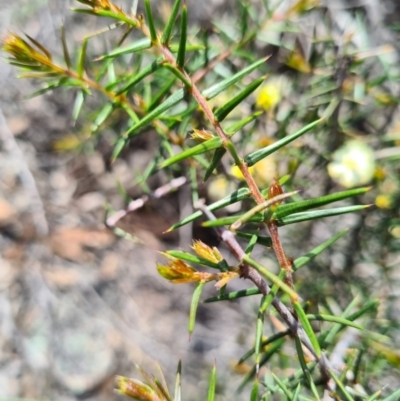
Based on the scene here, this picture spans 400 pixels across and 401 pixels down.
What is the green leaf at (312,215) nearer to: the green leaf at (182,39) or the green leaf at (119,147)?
the green leaf at (182,39)

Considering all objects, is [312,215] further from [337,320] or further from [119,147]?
[119,147]

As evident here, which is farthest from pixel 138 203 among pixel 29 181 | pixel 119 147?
pixel 29 181

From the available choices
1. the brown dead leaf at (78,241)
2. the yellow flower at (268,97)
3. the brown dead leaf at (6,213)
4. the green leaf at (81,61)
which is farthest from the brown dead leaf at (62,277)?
the green leaf at (81,61)

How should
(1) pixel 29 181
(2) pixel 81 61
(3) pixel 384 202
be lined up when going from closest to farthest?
(2) pixel 81 61 < (3) pixel 384 202 < (1) pixel 29 181

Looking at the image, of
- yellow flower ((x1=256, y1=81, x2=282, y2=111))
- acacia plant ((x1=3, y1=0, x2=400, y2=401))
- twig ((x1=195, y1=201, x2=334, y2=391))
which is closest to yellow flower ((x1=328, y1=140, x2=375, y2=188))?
acacia plant ((x1=3, y1=0, x2=400, y2=401))

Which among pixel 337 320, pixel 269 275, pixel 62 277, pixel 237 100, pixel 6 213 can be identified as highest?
pixel 237 100

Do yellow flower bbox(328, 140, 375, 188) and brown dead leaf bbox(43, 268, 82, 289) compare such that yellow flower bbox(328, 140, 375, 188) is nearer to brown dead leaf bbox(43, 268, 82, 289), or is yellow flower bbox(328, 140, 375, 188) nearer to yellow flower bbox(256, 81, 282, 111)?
yellow flower bbox(256, 81, 282, 111)

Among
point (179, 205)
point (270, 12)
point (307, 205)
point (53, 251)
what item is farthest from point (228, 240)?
point (53, 251)

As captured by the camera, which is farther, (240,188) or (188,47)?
(188,47)

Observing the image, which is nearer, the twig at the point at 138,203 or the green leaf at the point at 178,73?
the green leaf at the point at 178,73

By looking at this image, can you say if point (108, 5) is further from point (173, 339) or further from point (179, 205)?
point (173, 339)

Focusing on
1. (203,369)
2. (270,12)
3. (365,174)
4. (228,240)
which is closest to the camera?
(228,240)
